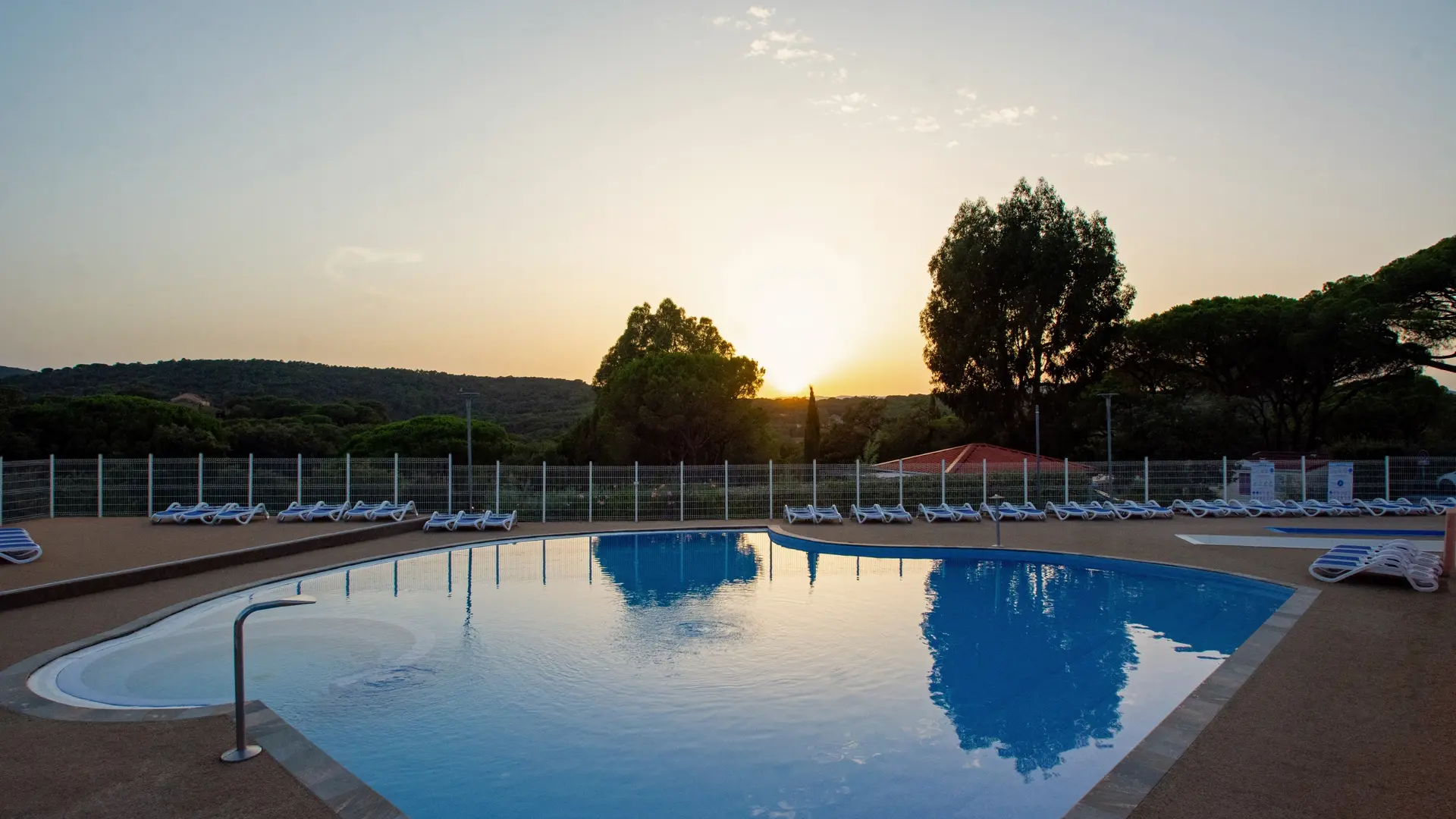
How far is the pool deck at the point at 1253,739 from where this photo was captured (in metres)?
3.54

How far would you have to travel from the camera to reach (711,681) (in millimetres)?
6359

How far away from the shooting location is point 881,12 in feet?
42.2

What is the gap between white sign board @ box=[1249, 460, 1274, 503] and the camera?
17.7 metres

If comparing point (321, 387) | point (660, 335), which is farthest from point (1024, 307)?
point (321, 387)

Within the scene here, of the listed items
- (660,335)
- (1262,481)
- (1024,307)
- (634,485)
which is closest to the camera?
(634,485)

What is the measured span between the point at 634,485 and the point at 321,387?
3581 cm

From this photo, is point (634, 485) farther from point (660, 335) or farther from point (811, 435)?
point (811, 435)

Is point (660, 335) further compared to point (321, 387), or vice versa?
point (321, 387)

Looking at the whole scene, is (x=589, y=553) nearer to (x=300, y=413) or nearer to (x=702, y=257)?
(x=702, y=257)

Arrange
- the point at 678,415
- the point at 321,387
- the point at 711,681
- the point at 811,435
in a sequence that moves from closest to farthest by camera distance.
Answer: the point at 711,681
the point at 678,415
the point at 811,435
the point at 321,387

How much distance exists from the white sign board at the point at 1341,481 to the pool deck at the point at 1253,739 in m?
11.2

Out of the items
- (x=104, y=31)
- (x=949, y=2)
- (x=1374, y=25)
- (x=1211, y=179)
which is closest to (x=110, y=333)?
(x=104, y=31)

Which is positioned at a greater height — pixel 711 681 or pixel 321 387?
pixel 321 387

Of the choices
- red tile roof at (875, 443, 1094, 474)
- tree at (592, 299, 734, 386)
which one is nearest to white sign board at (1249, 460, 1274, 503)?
red tile roof at (875, 443, 1094, 474)
